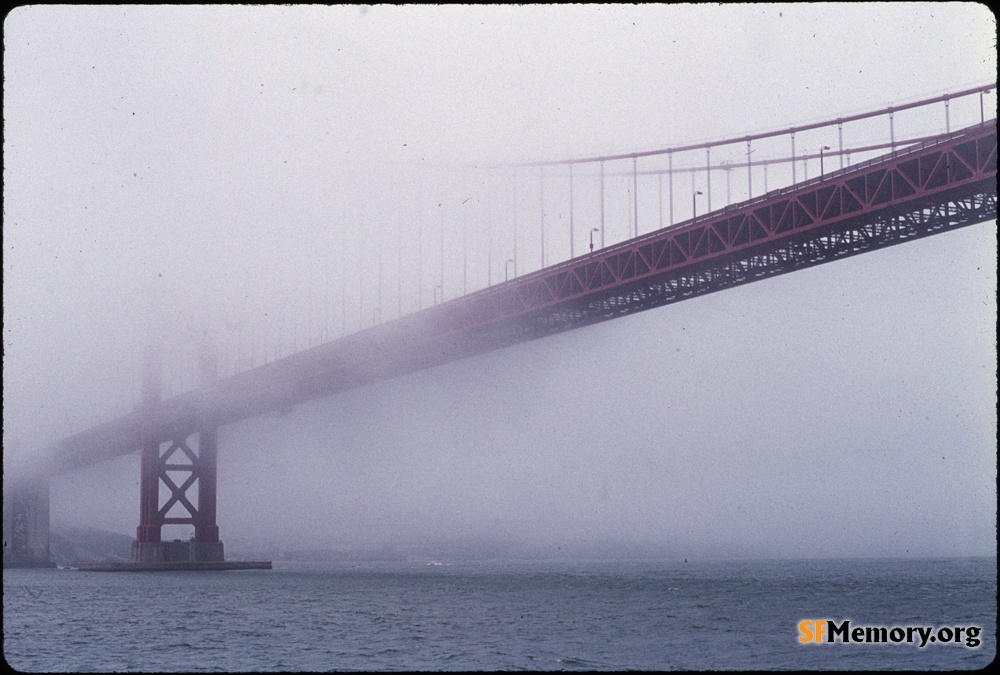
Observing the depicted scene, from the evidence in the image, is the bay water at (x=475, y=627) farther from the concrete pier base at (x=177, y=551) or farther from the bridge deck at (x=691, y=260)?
the concrete pier base at (x=177, y=551)

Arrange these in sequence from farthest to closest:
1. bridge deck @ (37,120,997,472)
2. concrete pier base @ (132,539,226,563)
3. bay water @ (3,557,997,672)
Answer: concrete pier base @ (132,539,226,563) → bridge deck @ (37,120,997,472) → bay water @ (3,557,997,672)

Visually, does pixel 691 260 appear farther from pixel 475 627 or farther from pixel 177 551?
pixel 177 551

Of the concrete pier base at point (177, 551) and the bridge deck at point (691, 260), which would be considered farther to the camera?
the concrete pier base at point (177, 551)

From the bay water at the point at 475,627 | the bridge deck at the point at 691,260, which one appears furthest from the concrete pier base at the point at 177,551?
the bay water at the point at 475,627

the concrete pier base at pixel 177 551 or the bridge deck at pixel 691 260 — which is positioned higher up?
the bridge deck at pixel 691 260

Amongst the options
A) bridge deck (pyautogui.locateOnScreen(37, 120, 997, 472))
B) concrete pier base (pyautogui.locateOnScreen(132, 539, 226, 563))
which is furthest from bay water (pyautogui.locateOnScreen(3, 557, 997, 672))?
concrete pier base (pyautogui.locateOnScreen(132, 539, 226, 563))

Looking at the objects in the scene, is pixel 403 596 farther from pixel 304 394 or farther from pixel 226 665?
pixel 226 665

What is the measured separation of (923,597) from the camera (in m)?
45.7

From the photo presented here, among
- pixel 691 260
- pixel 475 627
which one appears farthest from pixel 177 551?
pixel 475 627

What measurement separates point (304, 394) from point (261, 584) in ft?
28.9

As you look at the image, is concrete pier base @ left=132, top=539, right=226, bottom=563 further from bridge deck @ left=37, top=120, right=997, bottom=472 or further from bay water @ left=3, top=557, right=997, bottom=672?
bay water @ left=3, top=557, right=997, bottom=672

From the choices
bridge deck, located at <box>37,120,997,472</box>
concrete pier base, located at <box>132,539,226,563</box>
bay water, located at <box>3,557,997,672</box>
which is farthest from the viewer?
concrete pier base, located at <box>132,539,226,563</box>

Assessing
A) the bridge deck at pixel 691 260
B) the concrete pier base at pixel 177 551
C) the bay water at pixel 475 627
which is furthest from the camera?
the concrete pier base at pixel 177 551

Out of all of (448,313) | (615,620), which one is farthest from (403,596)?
(615,620)
